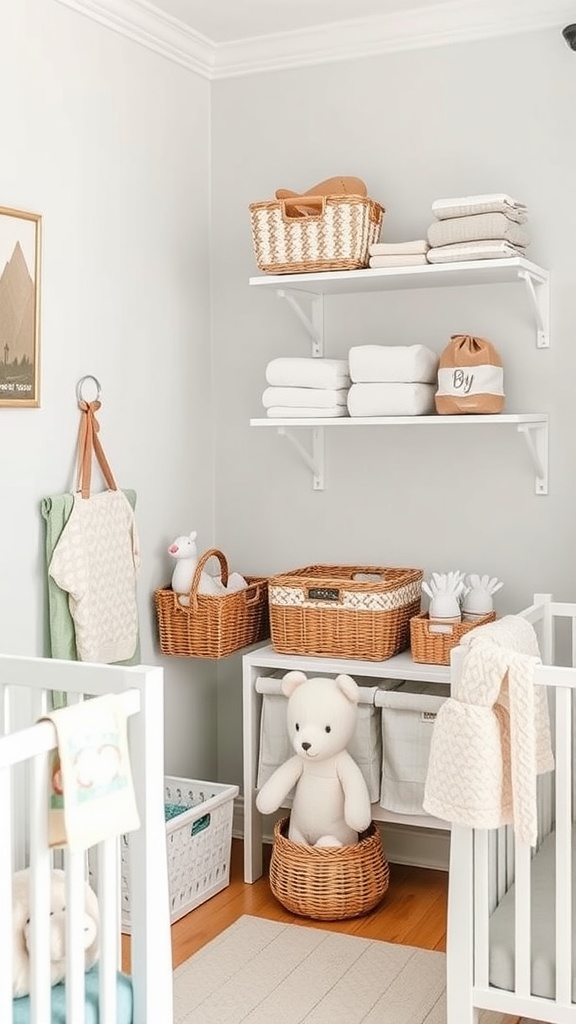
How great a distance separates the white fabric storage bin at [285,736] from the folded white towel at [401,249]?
1.12 m

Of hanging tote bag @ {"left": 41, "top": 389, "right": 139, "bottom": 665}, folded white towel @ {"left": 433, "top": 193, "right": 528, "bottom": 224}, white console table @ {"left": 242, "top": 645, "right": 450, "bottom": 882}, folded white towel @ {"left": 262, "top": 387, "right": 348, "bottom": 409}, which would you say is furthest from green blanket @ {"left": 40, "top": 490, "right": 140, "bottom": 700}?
folded white towel @ {"left": 433, "top": 193, "right": 528, "bottom": 224}

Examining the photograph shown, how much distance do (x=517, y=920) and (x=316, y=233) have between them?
1737 mm

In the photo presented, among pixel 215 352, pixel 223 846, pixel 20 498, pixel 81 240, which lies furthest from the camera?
pixel 215 352

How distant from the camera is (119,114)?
A: 3.12 m

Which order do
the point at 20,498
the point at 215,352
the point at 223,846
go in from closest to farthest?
1. the point at 20,498
2. the point at 223,846
3. the point at 215,352

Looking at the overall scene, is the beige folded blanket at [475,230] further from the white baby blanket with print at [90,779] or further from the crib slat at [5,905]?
the crib slat at [5,905]

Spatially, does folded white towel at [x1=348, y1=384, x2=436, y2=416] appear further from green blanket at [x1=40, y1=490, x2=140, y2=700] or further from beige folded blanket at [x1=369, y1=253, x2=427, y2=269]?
green blanket at [x1=40, y1=490, x2=140, y2=700]

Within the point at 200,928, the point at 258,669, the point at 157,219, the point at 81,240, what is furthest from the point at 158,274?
the point at 200,928

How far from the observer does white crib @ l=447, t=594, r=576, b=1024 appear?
2119mm

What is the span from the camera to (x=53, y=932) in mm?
1837

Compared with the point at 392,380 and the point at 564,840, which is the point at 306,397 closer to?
the point at 392,380

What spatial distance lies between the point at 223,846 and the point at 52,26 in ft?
7.02

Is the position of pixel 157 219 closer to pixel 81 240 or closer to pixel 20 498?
pixel 81 240

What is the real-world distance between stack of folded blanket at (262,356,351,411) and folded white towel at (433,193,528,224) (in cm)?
49
